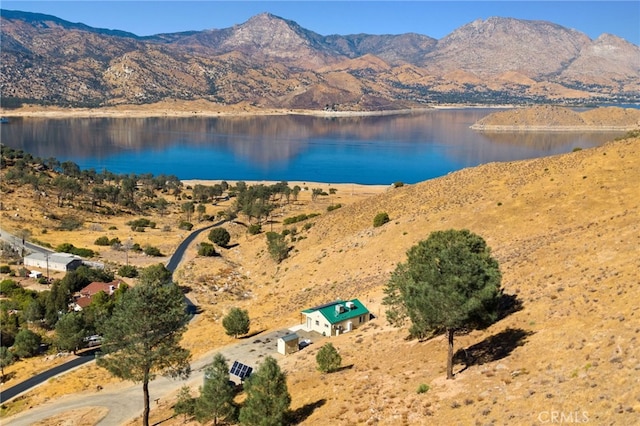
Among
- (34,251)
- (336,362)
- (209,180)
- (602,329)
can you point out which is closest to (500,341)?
(602,329)

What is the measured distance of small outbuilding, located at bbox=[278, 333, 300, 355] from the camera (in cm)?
3547

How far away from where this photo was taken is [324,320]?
3775 cm

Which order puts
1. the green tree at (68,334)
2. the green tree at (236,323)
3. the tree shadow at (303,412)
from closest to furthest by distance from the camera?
1. the tree shadow at (303,412)
2. the green tree at (236,323)
3. the green tree at (68,334)

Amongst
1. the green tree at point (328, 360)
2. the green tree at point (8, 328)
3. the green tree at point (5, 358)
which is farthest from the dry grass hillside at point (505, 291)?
the green tree at point (8, 328)

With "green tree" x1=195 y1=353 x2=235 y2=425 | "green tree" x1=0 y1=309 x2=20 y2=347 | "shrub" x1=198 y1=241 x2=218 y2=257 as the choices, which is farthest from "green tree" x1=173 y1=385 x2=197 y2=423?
"shrub" x1=198 y1=241 x2=218 y2=257

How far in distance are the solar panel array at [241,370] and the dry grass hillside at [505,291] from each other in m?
2.22

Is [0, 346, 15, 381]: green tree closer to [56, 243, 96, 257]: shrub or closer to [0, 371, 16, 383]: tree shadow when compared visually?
[0, 371, 16, 383]: tree shadow

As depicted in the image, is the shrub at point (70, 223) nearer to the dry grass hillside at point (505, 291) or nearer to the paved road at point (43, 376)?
the dry grass hillside at point (505, 291)

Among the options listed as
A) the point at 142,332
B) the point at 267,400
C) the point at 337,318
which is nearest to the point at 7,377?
the point at 142,332

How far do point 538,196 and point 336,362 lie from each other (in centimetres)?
3176

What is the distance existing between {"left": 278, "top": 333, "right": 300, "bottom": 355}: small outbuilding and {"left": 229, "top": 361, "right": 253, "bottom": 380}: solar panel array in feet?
10.7

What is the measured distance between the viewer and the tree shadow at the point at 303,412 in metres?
22.7

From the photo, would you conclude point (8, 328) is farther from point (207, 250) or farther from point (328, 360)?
point (328, 360)

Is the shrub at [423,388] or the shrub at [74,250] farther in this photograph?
the shrub at [74,250]
